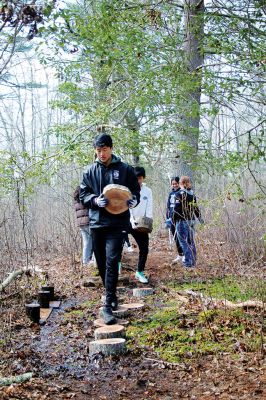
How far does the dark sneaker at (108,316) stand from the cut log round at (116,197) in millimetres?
1080

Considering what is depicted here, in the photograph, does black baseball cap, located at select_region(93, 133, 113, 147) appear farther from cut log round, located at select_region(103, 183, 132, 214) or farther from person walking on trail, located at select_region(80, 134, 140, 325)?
cut log round, located at select_region(103, 183, 132, 214)

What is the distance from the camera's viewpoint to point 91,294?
7.65 m

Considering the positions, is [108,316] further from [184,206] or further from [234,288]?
[184,206]

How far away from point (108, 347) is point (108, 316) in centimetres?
80

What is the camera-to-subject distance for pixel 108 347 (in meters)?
4.66

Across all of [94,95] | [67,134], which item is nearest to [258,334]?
[67,134]

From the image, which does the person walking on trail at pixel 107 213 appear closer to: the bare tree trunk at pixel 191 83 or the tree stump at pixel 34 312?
the tree stump at pixel 34 312

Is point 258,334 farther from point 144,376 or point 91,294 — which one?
point 91,294

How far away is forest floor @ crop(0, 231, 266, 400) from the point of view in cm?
391

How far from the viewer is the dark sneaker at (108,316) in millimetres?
5406

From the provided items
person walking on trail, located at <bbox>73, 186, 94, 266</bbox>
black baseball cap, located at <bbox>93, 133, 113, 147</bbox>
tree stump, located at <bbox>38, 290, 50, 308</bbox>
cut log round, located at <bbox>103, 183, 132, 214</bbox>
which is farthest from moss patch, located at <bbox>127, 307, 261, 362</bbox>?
person walking on trail, located at <bbox>73, 186, 94, 266</bbox>

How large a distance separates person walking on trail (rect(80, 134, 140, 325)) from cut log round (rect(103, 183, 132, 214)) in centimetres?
5

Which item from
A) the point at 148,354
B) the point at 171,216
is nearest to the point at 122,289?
the point at 171,216

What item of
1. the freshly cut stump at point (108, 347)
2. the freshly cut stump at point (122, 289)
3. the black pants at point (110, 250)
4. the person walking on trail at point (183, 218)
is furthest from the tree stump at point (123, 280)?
the freshly cut stump at point (108, 347)
